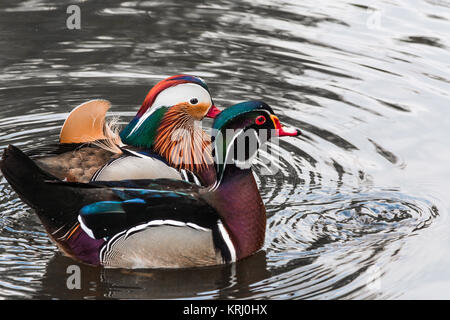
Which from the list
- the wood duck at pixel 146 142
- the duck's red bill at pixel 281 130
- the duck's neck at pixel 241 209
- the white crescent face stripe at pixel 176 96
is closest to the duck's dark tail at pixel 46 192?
the wood duck at pixel 146 142

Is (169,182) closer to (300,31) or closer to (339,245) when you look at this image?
(339,245)

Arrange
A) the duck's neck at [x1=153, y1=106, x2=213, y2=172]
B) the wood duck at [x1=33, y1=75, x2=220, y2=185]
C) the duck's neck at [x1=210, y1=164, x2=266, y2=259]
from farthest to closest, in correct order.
Answer: 1. the duck's neck at [x1=153, y1=106, x2=213, y2=172]
2. the wood duck at [x1=33, y1=75, x2=220, y2=185]
3. the duck's neck at [x1=210, y1=164, x2=266, y2=259]

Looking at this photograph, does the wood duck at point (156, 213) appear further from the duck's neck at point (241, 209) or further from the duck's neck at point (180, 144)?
the duck's neck at point (180, 144)

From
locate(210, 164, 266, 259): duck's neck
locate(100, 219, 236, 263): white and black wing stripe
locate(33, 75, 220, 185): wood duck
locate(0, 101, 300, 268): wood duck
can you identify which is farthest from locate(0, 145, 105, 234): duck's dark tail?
locate(210, 164, 266, 259): duck's neck

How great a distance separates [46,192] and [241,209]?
1.40 metres

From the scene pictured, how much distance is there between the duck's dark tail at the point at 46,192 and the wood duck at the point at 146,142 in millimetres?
489

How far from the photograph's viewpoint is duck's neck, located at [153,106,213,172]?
26.6ft

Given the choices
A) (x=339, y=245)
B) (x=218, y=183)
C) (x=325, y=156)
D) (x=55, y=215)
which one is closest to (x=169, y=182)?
(x=218, y=183)

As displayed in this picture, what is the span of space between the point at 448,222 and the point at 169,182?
2194 mm

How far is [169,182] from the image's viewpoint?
7.09 metres

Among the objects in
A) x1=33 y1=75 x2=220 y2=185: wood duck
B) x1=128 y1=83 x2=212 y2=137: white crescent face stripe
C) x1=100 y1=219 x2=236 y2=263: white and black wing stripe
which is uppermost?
x1=128 y1=83 x2=212 y2=137: white crescent face stripe

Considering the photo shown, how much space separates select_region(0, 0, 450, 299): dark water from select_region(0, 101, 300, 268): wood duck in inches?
5.2

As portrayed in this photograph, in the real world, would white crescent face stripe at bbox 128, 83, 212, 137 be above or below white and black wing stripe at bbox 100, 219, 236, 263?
above

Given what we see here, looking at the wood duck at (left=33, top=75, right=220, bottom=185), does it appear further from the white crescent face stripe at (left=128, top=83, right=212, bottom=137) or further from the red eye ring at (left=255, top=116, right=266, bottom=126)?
the red eye ring at (left=255, top=116, right=266, bottom=126)
